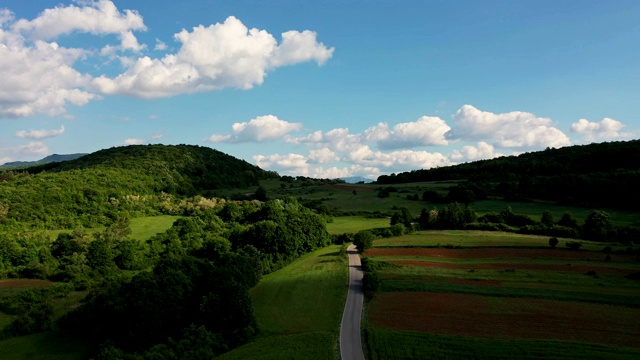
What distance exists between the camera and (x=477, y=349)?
33281 millimetres

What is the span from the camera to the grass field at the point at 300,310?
118ft

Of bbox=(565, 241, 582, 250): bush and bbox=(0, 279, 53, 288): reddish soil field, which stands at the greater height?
bbox=(565, 241, 582, 250): bush

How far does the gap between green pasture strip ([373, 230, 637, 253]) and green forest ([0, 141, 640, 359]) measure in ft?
8.23

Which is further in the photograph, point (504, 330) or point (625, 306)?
point (625, 306)

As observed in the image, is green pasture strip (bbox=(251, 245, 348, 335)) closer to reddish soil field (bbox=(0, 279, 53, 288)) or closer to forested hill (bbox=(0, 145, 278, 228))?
reddish soil field (bbox=(0, 279, 53, 288))

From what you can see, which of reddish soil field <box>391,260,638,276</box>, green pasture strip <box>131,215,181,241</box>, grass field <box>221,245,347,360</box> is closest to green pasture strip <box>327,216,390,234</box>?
grass field <box>221,245,347,360</box>

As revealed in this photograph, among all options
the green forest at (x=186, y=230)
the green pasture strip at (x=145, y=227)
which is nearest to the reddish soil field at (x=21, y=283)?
the green forest at (x=186, y=230)

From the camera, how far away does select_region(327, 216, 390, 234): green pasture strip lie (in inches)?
3534

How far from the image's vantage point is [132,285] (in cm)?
4459

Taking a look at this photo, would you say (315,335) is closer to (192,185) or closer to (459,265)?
(459,265)

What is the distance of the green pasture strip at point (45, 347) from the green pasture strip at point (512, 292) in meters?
34.2

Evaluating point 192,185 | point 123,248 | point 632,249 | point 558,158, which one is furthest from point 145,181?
point 558,158

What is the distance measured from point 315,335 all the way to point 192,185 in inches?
4375

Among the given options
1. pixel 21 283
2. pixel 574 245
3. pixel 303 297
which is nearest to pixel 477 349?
pixel 303 297
